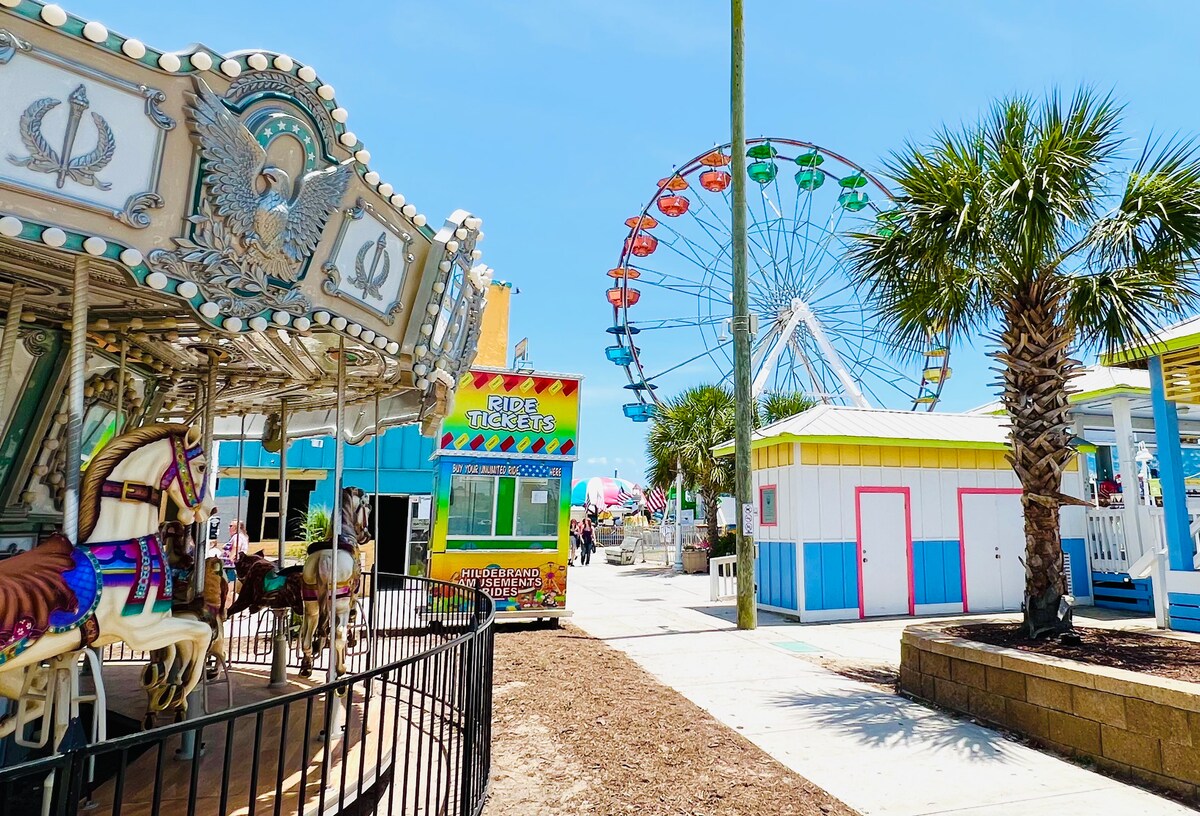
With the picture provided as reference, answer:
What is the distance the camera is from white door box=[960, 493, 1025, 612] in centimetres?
1104

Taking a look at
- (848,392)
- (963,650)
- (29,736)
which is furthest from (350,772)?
(848,392)

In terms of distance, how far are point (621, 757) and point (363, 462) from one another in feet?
41.8

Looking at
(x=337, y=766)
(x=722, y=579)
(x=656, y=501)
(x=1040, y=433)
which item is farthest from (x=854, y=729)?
(x=656, y=501)

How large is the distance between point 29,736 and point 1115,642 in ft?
25.8

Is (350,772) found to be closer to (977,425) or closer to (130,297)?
(130,297)

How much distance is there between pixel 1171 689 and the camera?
429 cm

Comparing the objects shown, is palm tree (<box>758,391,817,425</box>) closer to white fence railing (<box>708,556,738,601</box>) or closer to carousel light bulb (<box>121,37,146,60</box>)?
white fence railing (<box>708,556,738,601</box>)

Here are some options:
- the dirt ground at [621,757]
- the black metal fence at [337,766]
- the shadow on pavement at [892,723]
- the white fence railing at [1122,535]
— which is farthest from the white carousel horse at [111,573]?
the white fence railing at [1122,535]

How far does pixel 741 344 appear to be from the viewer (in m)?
10.3

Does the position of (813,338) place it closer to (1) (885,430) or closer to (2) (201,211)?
(1) (885,430)

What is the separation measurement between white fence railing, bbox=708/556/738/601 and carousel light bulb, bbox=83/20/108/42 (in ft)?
35.3

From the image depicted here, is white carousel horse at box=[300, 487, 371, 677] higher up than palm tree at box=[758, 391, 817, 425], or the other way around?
palm tree at box=[758, 391, 817, 425]

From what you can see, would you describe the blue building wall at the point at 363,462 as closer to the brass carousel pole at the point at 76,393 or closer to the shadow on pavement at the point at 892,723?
the shadow on pavement at the point at 892,723

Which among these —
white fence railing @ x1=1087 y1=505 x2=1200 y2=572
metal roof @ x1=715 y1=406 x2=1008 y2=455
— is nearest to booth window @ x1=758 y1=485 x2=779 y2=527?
metal roof @ x1=715 y1=406 x2=1008 y2=455
